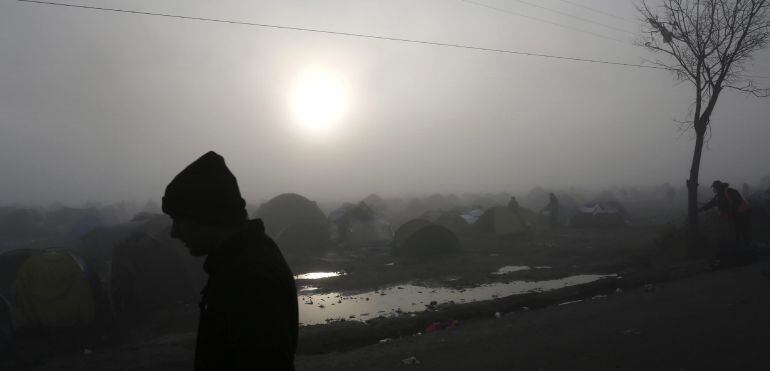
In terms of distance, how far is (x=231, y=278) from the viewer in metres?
1.99

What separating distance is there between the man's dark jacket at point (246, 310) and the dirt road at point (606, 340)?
492 centimetres

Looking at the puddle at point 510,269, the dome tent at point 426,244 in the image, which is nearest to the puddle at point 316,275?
the dome tent at point 426,244

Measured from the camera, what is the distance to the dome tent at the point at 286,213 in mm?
26328

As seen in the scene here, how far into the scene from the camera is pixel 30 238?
28.8m

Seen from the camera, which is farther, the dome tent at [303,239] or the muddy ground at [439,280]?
the dome tent at [303,239]

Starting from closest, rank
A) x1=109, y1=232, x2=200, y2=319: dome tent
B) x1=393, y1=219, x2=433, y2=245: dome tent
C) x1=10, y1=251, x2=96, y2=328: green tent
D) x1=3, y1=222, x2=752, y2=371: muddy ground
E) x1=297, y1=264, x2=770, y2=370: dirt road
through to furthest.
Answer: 1. x1=297, y1=264, x2=770, y2=370: dirt road
2. x1=3, y1=222, x2=752, y2=371: muddy ground
3. x1=10, y1=251, x2=96, y2=328: green tent
4. x1=109, y1=232, x2=200, y2=319: dome tent
5. x1=393, y1=219, x2=433, y2=245: dome tent

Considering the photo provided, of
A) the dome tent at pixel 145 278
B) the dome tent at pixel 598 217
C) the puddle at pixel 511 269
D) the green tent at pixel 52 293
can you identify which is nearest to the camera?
the green tent at pixel 52 293

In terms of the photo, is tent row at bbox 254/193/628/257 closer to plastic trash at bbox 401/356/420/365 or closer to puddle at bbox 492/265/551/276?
puddle at bbox 492/265/551/276

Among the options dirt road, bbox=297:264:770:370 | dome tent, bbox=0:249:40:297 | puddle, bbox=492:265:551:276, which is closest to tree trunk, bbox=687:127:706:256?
puddle, bbox=492:265:551:276

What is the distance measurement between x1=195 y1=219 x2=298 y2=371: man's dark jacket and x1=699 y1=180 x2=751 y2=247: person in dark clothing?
15.7 meters

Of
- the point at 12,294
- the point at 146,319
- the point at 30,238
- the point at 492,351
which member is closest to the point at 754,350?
the point at 492,351

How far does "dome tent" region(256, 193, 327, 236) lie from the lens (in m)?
26.3

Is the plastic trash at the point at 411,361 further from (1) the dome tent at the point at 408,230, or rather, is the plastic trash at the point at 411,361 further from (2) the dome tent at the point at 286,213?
(2) the dome tent at the point at 286,213

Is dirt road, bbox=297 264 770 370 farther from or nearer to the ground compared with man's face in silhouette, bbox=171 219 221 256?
nearer to the ground
